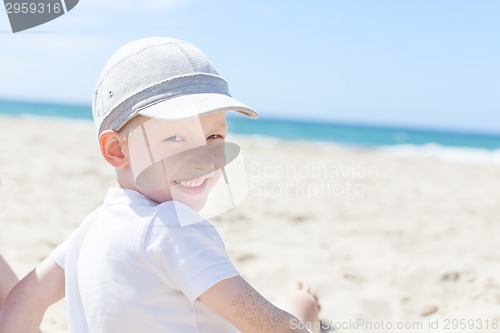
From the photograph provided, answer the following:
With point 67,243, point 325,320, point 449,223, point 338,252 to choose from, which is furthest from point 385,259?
point 67,243

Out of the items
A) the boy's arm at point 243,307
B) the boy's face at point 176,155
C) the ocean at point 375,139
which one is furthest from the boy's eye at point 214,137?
the ocean at point 375,139

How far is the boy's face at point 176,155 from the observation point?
4.09ft

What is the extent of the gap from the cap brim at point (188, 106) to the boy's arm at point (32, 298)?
0.54 metres

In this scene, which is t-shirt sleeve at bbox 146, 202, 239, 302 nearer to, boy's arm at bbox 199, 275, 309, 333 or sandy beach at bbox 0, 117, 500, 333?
boy's arm at bbox 199, 275, 309, 333

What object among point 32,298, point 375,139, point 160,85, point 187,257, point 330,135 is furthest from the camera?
point 330,135

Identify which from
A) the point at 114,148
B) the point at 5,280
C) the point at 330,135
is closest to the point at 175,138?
the point at 114,148

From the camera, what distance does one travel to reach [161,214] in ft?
3.82

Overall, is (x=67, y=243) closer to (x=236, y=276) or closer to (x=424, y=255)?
(x=236, y=276)

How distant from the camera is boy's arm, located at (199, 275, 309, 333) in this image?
113 centimetres

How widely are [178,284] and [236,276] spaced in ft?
0.37

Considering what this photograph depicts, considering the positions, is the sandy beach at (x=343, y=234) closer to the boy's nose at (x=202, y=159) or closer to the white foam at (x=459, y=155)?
the boy's nose at (x=202, y=159)

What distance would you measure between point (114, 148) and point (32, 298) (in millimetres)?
491

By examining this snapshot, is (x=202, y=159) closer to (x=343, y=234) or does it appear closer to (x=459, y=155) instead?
(x=343, y=234)

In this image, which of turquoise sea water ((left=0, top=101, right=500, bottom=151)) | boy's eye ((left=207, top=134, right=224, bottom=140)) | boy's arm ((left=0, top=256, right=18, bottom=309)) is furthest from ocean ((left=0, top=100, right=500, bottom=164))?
boy's eye ((left=207, top=134, right=224, bottom=140))
